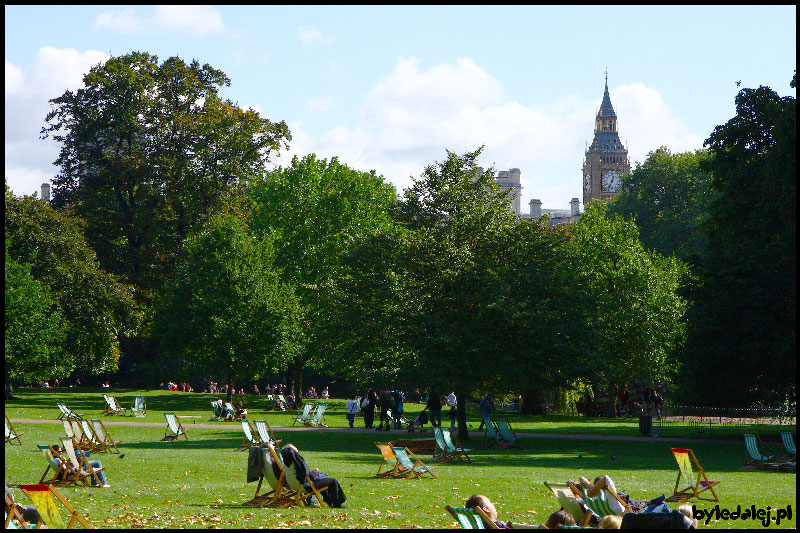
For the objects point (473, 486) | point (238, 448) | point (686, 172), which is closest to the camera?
point (473, 486)

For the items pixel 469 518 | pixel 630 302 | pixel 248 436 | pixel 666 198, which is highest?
pixel 666 198

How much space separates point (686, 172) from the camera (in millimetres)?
89250

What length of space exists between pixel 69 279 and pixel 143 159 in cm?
911

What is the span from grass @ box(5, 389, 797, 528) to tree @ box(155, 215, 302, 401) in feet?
48.5

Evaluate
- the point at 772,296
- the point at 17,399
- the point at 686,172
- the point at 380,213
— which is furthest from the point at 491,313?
the point at 686,172

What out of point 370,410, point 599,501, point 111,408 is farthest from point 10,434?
point 599,501

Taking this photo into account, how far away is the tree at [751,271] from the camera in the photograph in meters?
28.8

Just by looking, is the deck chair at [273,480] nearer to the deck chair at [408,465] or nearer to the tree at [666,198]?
the deck chair at [408,465]

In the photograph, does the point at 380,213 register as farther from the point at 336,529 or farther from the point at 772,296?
the point at 336,529

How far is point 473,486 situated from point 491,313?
1318 centimetres

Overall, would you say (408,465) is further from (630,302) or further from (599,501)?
(630,302)

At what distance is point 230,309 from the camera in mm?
49219

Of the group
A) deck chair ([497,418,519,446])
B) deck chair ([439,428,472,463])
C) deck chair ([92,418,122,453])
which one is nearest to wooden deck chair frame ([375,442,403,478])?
deck chair ([439,428,472,463])

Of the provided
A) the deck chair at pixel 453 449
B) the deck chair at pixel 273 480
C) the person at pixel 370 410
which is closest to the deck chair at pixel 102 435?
the deck chair at pixel 453 449
